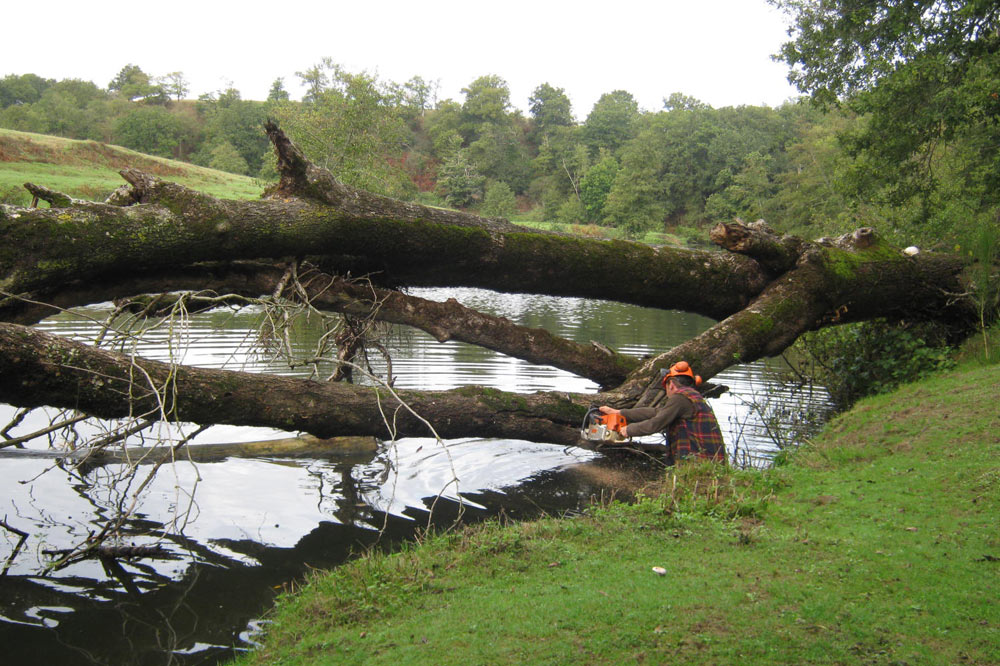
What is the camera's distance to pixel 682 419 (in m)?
8.45

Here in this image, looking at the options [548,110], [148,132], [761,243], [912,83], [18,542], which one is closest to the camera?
[18,542]

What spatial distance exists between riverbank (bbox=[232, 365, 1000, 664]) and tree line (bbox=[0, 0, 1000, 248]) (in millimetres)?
7415

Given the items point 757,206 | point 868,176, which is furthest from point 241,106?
point 868,176

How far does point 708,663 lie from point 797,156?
71.9 meters

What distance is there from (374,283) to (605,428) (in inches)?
130

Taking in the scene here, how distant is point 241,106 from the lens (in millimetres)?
87500

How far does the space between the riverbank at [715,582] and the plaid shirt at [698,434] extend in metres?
0.93

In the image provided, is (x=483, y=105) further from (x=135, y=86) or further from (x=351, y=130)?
(x=351, y=130)

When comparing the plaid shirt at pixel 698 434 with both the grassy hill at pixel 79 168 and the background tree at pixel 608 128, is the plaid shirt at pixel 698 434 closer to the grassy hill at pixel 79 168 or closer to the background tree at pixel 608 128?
the grassy hill at pixel 79 168

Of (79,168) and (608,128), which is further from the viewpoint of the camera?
(608,128)

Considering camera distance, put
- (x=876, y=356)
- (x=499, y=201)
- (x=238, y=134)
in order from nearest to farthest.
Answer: (x=876, y=356), (x=238, y=134), (x=499, y=201)

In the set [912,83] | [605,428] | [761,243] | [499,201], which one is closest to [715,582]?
[605,428]

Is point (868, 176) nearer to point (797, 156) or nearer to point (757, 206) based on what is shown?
point (757, 206)

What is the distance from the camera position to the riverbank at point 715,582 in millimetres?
4070
